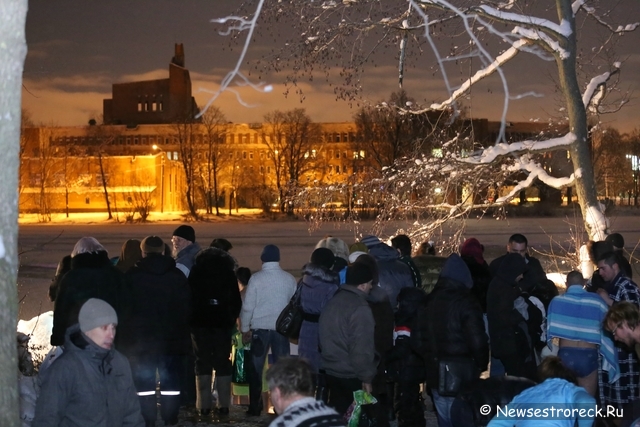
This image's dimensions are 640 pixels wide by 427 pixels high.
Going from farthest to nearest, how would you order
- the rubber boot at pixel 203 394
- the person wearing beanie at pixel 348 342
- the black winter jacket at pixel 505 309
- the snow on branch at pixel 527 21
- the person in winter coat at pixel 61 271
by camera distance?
the snow on branch at pixel 527 21 < the person in winter coat at pixel 61 271 < the rubber boot at pixel 203 394 < the black winter jacket at pixel 505 309 < the person wearing beanie at pixel 348 342

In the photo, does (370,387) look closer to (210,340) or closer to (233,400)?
(210,340)

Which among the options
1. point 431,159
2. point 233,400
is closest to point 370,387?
point 233,400

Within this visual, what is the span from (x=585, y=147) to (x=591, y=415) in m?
8.08

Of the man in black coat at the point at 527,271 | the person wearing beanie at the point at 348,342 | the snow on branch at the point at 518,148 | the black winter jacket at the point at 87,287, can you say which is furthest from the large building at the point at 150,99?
the person wearing beanie at the point at 348,342

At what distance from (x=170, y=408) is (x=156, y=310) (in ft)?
3.27

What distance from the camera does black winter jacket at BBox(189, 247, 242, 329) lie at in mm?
8000

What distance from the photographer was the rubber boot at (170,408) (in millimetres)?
7594

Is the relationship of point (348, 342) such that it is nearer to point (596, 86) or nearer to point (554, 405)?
point (554, 405)

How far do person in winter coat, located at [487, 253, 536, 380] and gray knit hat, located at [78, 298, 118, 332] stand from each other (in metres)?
3.95

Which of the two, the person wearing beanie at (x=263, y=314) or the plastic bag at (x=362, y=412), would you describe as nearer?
the plastic bag at (x=362, y=412)

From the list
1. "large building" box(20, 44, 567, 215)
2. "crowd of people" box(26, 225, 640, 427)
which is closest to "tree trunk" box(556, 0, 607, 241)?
"crowd of people" box(26, 225, 640, 427)

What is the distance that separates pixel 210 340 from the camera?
8.12m

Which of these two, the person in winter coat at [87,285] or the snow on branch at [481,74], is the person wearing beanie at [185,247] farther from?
the snow on branch at [481,74]

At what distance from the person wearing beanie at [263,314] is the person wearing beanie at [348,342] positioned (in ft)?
5.50
